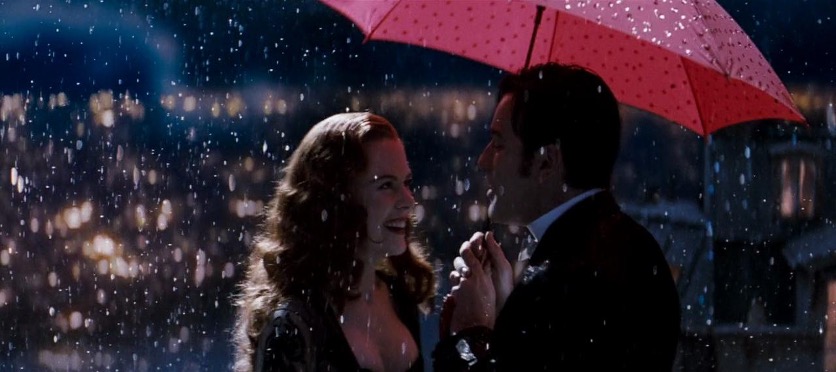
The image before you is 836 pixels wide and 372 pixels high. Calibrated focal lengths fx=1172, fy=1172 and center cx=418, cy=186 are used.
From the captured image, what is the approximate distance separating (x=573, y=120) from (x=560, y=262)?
14.9 inches

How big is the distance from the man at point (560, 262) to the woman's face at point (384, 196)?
0.39 m

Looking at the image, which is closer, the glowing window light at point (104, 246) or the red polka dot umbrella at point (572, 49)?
the red polka dot umbrella at point (572, 49)

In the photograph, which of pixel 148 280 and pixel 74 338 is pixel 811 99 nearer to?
pixel 74 338

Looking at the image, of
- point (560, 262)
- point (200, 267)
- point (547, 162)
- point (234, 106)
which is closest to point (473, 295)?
→ point (560, 262)

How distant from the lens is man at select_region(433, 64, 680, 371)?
2891 millimetres

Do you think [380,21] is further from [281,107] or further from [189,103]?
[189,103]

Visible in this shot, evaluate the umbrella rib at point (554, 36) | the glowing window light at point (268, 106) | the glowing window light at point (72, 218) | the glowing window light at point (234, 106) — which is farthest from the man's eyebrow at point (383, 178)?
the glowing window light at point (72, 218)

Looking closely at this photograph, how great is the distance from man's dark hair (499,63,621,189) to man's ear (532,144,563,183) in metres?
0.01

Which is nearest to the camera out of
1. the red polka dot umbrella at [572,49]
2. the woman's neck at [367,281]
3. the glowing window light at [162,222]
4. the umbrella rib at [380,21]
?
the woman's neck at [367,281]

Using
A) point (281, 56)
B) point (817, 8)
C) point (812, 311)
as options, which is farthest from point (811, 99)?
point (281, 56)

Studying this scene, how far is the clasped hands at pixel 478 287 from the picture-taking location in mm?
3146

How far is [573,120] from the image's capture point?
3066 mm

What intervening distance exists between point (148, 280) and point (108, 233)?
2859mm

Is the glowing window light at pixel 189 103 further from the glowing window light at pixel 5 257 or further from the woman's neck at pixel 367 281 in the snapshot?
the woman's neck at pixel 367 281
